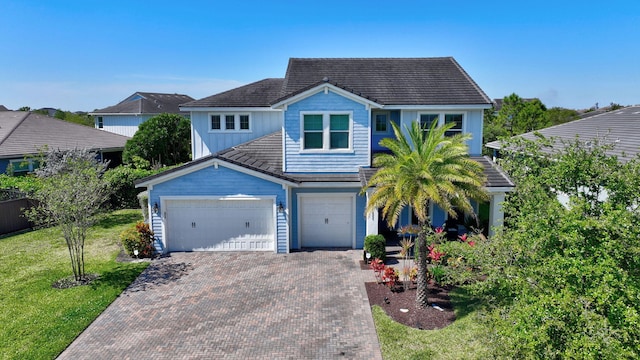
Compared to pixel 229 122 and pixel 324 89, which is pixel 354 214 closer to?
pixel 324 89

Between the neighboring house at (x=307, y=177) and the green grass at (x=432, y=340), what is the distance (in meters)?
5.48

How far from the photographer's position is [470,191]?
1229cm

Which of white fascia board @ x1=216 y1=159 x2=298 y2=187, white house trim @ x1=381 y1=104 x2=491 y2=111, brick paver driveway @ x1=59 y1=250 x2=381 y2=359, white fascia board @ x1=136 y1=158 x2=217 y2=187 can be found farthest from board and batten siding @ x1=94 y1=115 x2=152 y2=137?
white house trim @ x1=381 y1=104 x2=491 y2=111

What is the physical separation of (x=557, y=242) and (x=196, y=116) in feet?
64.9

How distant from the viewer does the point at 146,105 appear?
48188 millimetres

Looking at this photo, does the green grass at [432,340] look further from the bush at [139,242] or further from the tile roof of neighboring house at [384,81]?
the bush at [139,242]

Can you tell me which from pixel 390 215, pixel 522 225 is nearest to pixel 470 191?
pixel 390 215

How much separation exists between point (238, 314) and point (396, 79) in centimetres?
1316

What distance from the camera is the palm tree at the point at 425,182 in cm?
1178

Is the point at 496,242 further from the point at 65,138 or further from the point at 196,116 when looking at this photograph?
the point at 65,138

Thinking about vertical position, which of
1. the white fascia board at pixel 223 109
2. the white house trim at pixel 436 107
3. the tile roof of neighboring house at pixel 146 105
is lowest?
the white house trim at pixel 436 107

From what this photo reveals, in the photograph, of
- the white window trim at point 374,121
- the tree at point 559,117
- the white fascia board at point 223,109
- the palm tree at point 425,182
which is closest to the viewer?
the palm tree at point 425,182

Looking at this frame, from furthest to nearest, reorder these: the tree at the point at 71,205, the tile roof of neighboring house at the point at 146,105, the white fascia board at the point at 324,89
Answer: the tile roof of neighboring house at the point at 146,105 → the white fascia board at the point at 324,89 → the tree at the point at 71,205

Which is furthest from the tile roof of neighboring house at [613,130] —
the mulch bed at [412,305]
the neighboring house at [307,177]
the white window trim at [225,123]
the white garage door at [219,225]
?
the white window trim at [225,123]
